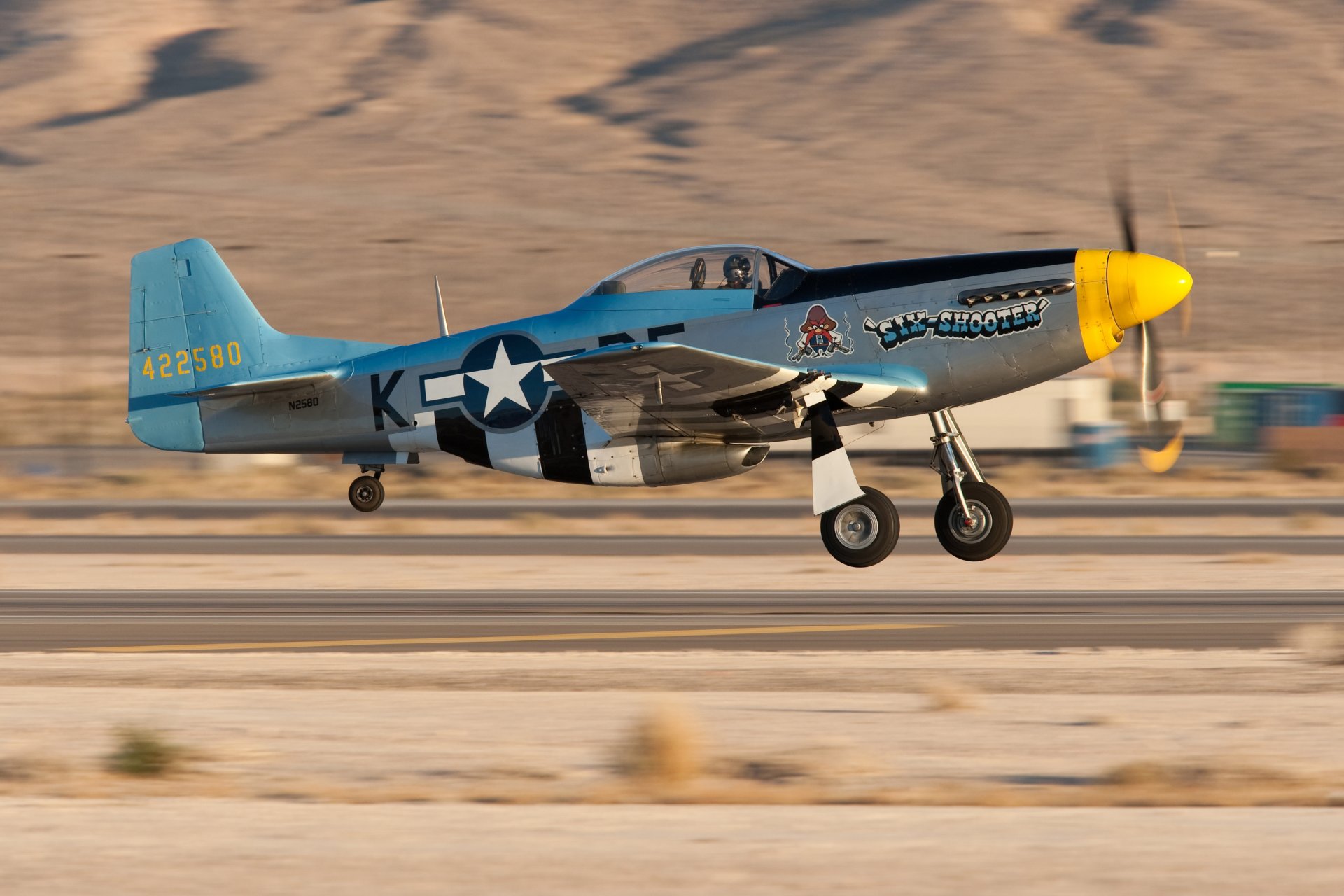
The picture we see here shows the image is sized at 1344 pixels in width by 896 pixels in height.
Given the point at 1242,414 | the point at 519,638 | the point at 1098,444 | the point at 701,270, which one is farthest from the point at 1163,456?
the point at 1242,414

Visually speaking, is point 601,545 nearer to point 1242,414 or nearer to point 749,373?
point 749,373

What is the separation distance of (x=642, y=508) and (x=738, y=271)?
47.5 feet

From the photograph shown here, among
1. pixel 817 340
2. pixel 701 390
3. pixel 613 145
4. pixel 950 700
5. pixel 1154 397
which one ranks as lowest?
pixel 950 700

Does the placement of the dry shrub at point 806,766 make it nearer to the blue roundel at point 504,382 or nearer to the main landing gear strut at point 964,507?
the main landing gear strut at point 964,507

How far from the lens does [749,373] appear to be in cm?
1407

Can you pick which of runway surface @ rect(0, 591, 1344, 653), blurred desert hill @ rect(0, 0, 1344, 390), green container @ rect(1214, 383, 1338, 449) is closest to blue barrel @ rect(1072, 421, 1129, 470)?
green container @ rect(1214, 383, 1338, 449)

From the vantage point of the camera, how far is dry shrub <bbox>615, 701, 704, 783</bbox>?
27.8 ft

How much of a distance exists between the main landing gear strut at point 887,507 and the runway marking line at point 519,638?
0.71 meters

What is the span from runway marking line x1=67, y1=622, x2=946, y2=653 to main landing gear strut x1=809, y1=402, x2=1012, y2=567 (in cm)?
71

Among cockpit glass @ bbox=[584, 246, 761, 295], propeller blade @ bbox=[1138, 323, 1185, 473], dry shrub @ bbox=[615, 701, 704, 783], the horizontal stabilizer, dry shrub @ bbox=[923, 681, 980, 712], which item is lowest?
dry shrub @ bbox=[923, 681, 980, 712]

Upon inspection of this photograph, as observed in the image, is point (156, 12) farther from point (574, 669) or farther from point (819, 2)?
point (574, 669)

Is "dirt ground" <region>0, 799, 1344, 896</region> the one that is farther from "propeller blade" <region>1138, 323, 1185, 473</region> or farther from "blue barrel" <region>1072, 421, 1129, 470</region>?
"blue barrel" <region>1072, 421, 1129, 470</region>

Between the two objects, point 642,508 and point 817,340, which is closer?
point 817,340

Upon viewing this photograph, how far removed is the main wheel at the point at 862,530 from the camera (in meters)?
15.1
